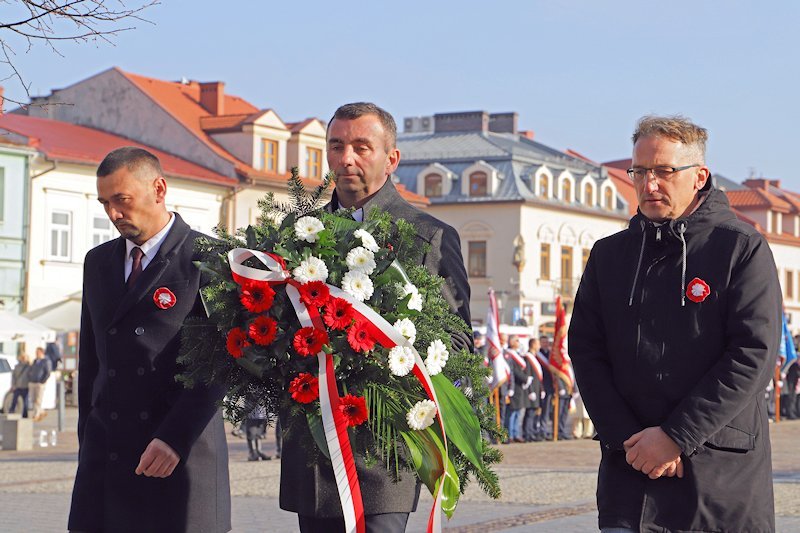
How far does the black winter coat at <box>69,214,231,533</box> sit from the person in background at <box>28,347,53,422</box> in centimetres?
2517

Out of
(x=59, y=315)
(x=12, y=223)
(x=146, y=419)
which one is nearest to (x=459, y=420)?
(x=146, y=419)

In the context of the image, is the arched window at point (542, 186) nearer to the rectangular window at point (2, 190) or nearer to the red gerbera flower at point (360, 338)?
the rectangular window at point (2, 190)

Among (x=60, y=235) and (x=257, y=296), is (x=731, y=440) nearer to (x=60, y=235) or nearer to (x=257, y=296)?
(x=257, y=296)

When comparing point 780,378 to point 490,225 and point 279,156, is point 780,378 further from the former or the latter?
point 490,225

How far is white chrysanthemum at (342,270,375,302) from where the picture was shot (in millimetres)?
4711

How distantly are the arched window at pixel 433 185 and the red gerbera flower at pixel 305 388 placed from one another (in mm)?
66761

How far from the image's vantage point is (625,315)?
5051mm

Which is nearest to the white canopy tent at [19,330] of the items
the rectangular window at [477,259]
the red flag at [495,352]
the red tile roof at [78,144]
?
the red flag at [495,352]

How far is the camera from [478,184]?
7062 centimetres

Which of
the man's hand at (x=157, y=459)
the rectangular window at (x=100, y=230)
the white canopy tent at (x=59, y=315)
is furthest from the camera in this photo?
the rectangular window at (x=100, y=230)

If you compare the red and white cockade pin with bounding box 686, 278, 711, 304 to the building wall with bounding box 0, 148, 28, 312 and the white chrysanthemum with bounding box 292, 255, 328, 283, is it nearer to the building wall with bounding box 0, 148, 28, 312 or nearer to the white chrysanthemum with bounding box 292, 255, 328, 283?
the white chrysanthemum with bounding box 292, 255, 328, 283

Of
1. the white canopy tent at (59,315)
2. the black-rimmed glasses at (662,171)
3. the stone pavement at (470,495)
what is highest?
the white canopy tent at (59,315)

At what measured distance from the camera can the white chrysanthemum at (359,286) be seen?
4711 mm

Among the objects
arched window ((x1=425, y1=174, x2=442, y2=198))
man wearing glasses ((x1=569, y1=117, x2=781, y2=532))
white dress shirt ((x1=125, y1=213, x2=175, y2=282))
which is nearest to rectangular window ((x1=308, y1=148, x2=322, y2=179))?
arched window ((x1=425, y1=174, x2=442, y2=198))
